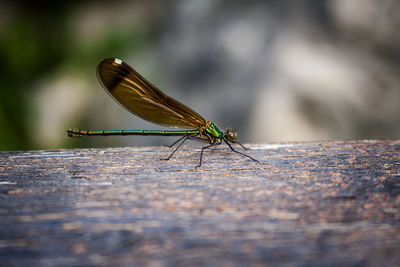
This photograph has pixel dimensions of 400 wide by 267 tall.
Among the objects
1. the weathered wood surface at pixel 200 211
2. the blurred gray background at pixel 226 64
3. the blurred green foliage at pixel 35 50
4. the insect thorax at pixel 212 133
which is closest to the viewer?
the weathered wood surface at pixel 200 211

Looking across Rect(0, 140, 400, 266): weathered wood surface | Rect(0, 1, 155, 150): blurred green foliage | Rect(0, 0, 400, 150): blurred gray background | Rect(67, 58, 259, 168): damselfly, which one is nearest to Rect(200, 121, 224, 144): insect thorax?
Rect(67, 58, 259, 168): damselfly

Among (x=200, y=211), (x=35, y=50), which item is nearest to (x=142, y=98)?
(x=200, y=211)

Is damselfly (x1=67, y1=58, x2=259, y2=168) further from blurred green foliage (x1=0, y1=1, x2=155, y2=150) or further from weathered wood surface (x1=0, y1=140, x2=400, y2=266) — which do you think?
blurred green foliage (x1=0, y1=1, x2=155, y2=150)

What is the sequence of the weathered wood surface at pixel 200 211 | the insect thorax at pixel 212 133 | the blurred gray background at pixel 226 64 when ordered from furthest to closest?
the blurred gray background at pixel 226 64 → the insect thorax at pixel 212 133 → the weathered wood surface at pixel 200 211

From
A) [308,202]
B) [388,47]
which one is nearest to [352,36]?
[388,47]

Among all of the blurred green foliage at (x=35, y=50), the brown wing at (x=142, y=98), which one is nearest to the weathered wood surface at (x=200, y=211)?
the brown wing at (x=142, y=98)

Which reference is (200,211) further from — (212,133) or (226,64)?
(226,64)

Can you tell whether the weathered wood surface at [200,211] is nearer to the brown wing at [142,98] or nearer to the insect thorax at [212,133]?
the insect thorax at [212,133]
